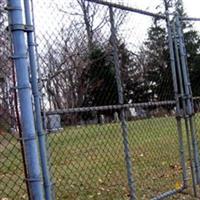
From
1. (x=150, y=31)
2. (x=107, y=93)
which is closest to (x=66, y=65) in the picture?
(x=107, y=93)

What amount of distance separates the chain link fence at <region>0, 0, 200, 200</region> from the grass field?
0.02 meters

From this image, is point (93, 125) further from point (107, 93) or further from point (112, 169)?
point (112, 169)

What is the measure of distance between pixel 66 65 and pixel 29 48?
1.85 feet

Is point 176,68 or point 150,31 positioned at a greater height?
point 150,31

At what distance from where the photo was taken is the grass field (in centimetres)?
640

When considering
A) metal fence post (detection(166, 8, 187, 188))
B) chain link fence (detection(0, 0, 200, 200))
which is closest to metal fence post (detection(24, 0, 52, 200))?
chain link fence (detection(0, 0, 200, 200))

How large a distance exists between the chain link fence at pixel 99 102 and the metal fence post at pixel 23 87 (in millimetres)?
120

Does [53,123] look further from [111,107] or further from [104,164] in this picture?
[104,164]

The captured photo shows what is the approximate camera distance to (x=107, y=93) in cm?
575

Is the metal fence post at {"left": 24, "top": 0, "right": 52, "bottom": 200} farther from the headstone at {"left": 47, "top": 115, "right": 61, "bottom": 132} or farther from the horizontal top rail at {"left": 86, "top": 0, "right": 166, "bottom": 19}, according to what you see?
the horizontal top rail at {"left": 86, "top": 0, "right": 166, "bottom": 19}

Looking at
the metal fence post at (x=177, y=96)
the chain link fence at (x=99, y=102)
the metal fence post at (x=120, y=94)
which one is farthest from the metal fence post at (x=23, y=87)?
the metal fence post at (x=177, y=96)

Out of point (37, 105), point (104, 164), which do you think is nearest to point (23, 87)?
point (37, 105)

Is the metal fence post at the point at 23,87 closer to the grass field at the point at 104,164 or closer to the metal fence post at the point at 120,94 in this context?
the grass field at the point at 104,164

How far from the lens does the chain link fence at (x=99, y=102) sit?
4.66 metres
